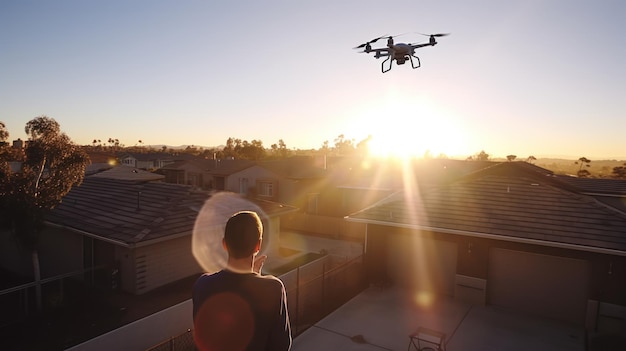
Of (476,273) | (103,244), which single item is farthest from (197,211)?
(476,273)

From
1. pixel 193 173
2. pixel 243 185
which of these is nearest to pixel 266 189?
pixel 243 185

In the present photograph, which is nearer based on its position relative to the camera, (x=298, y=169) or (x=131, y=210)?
(x=131, y=210)

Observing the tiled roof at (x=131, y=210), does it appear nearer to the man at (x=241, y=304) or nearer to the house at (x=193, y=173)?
the man at (x=241, y=304)

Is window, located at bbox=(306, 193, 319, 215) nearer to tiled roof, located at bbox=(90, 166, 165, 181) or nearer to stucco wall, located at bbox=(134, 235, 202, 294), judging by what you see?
tiled roof, located at bbox=(90, 166, 165, 181)

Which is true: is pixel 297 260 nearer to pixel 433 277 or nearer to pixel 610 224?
pixel 433 277

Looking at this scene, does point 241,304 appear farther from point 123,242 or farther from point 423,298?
point 423,298

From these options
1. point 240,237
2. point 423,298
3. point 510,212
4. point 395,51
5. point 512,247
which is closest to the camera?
point 240,237
